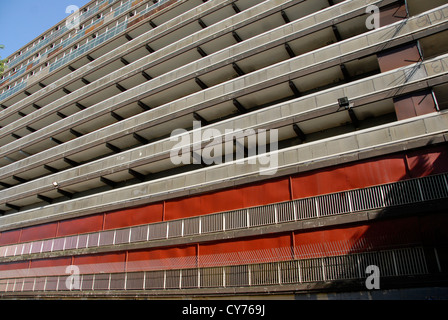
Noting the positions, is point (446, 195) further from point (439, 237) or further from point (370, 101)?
point (370, 101)

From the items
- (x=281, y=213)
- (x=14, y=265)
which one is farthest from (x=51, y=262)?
(x=281, y=213)

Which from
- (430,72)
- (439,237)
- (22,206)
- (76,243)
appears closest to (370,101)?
(430,72)

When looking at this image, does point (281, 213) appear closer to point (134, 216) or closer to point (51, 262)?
point (134, 216)

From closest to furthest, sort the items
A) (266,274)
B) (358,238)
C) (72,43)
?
(358,238), (266,274), (72,43)

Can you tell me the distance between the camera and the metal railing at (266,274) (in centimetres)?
1312

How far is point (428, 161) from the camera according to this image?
14047 mm

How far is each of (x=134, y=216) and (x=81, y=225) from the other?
4669 mm

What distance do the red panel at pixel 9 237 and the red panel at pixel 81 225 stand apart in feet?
17.3

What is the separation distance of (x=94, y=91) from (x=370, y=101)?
23.0m

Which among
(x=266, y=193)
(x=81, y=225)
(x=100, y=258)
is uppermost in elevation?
(x=81, y=225)

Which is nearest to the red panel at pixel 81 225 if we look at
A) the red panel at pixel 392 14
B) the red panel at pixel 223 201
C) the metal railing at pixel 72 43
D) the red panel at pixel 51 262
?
the red panel at pixel 51 262

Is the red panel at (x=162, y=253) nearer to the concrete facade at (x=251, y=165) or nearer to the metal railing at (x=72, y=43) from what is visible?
the concrete facade at (x=251, y=165)

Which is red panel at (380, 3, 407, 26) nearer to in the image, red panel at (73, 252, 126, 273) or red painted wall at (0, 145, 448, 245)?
red painted wall at (0, 145, 448, 245)

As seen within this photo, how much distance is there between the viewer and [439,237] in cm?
1281
